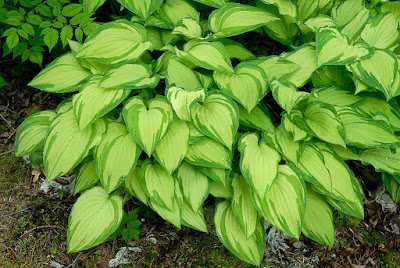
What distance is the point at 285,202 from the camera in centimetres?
192

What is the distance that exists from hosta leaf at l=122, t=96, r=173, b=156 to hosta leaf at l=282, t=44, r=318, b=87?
78cm

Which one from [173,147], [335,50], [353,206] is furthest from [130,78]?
[353,206]

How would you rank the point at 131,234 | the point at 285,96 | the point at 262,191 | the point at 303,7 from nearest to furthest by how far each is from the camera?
the point at 262,191, the point at 285,96, the point at 131,234, the point at 303,7

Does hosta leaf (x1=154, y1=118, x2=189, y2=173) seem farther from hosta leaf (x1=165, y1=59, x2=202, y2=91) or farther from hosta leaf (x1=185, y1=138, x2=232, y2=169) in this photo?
hosta leaf (x1=165, y1=59, x2=202, y2=91)

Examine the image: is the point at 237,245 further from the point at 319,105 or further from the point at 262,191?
the point at 319,105

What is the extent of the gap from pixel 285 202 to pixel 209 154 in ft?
1.53

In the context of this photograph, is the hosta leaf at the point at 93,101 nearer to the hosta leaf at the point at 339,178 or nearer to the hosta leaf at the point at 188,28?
the hosta leaf at the point at 188,28

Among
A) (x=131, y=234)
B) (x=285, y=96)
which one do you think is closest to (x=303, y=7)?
(x=285, y=96)

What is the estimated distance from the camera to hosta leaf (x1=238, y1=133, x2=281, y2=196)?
6.13 feet

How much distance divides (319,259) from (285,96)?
3.59 feet

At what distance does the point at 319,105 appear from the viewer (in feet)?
6.89

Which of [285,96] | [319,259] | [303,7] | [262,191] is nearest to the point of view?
[262,191]

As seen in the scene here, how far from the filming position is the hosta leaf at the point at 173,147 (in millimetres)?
1893

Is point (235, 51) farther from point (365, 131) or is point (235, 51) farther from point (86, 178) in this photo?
point (86, 178)
